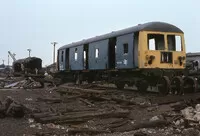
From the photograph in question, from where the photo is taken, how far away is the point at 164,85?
16453 mm

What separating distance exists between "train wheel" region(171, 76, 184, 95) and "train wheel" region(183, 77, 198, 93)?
321 mm

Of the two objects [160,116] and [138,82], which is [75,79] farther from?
[160,116]

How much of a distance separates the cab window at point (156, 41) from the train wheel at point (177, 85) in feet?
7.07

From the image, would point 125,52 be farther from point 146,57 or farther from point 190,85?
point 190,85

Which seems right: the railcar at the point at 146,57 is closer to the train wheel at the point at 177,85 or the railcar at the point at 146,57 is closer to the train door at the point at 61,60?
the train wheel at the point at 177,85

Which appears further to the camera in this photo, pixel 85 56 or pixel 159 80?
pixel 85 56

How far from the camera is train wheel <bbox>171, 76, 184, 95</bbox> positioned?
52.5 feet

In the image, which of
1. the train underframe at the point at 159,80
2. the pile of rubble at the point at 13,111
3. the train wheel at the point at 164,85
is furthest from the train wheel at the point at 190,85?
the pile of rubble at the point at 13,111

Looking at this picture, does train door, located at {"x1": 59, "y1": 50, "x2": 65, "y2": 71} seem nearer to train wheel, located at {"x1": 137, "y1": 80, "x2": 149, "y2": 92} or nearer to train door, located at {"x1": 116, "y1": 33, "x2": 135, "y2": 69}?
train door, located at {"x1": 116, "y1": 33, "x2": 135, "y2": 69}

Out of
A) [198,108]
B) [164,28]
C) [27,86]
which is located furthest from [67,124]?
[27,86]

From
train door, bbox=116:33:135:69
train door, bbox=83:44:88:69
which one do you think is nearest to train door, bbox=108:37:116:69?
train door, bbox=116:33:135:69

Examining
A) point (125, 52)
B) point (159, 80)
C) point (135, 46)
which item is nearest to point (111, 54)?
point (125, 52)

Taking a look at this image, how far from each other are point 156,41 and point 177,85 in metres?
2.90

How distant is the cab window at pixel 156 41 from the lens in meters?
17.9
